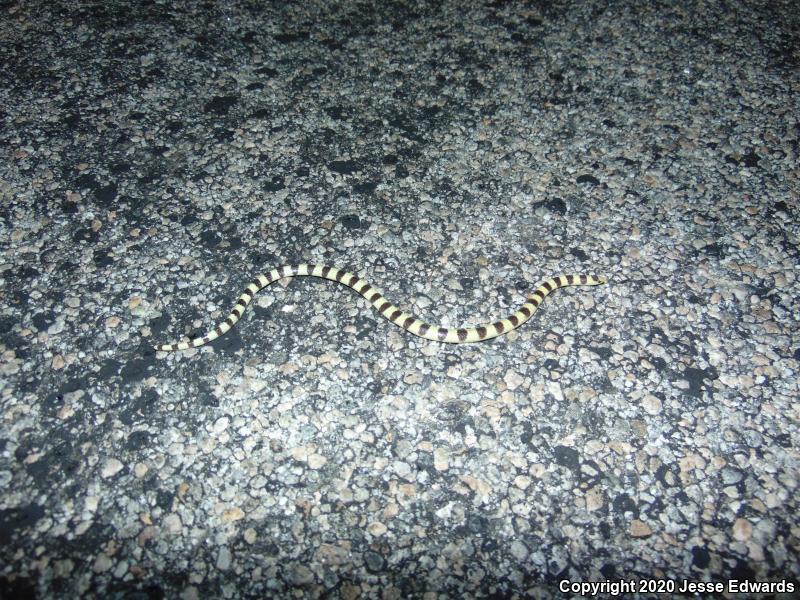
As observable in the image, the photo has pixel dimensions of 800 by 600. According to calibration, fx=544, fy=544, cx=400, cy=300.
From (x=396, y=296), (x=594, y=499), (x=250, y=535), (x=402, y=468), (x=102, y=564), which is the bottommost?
(x=102, y=564)

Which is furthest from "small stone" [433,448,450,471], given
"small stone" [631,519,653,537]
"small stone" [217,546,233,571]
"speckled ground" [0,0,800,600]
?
"small stone" [217,546,233,571]

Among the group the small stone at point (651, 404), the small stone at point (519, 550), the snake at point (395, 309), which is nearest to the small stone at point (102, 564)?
the snake at point (395, 309)

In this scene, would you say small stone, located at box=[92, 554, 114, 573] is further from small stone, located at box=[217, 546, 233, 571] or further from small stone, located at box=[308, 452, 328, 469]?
small stone, located at box=[308, 452, 328, 469]

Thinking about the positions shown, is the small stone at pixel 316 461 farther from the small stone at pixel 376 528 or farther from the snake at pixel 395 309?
the snake at pixel 395 309

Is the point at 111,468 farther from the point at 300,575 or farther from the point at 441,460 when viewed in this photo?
the point at 441,460

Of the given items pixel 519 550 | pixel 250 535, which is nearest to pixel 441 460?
pixel 519 550

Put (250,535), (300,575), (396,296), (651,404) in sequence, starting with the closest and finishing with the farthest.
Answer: (300,575) → (250,535) → (651,404) → (396,296)

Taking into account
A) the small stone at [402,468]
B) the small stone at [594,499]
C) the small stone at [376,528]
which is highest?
the small stone at [594,499]
